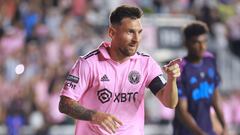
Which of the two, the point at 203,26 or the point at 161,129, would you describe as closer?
the point at 203,26

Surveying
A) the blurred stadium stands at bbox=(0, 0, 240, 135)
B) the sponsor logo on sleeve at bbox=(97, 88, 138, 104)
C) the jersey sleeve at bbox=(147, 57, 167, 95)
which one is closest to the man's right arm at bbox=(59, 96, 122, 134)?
the sponsor logo on sleeve at bbox=(97, 88, 138, 104)

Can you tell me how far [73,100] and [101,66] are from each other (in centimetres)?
40

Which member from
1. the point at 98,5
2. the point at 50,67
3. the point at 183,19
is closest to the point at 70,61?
the point at 50,67

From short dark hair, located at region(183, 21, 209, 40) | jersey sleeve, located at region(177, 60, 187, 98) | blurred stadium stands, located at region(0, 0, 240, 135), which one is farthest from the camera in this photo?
blurred stadium stands, located at region(0, 0, 240, 135)

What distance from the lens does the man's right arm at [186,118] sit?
27.7 ft

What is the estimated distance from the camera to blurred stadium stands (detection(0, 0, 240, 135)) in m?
13.6

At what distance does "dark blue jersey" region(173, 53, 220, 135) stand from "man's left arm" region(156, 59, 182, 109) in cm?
220

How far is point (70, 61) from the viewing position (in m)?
14.2

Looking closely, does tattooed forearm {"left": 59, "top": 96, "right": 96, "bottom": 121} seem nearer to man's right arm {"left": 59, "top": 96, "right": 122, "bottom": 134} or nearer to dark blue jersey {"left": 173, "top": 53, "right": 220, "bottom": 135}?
man's right arm {"left": 59, "top": 96, "right": 122, "bottom": 134}

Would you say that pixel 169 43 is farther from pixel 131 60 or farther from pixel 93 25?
pixel 131 60

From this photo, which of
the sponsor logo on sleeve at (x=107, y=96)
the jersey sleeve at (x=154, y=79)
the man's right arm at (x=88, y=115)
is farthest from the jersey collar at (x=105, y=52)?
the man's right arm at (x=88, y=115)

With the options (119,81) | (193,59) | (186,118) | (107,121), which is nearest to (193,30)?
(193,59)

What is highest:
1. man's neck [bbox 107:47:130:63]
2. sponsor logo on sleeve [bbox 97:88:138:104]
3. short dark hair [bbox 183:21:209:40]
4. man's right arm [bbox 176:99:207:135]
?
short dark hair [bbox 183:21:209:40]

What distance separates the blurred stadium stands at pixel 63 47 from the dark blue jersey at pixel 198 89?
5216 millimetres
